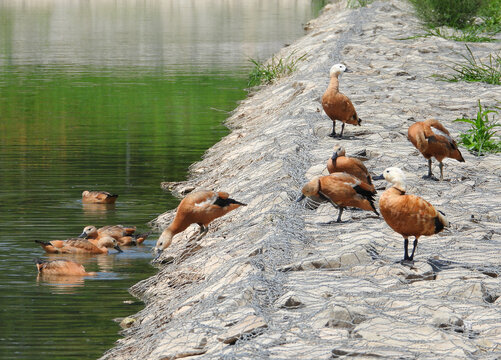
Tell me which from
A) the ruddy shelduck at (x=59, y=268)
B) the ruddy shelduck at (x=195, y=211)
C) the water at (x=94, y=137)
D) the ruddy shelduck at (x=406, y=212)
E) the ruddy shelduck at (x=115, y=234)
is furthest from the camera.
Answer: the ruddy shelduck at (x=115, y=234)

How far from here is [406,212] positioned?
771 centimetres

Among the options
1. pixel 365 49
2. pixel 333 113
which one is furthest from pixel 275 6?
pixel 333 113

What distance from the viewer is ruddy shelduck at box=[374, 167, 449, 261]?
7719mm

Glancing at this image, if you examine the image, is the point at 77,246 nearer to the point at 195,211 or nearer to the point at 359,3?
the point at 195,211

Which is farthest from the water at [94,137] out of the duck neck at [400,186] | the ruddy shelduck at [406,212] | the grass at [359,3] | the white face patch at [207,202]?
the grass at [359,3]

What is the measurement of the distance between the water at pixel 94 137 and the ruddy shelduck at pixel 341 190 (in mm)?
2129

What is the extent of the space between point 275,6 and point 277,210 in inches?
2653

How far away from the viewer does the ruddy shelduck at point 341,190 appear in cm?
932

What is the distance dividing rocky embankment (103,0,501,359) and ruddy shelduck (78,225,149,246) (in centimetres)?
55

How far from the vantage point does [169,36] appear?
154 ft

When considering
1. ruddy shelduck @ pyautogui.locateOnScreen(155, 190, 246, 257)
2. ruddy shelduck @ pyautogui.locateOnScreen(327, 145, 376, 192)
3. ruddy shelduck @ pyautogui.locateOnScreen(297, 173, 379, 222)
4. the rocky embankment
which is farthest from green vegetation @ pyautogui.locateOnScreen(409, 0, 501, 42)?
ruddy shelduck @ pyautogui.locateOnScreen(297, 173, 379, 222)

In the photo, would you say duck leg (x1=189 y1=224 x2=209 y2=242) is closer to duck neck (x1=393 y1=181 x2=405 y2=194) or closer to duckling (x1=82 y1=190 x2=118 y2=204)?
duckling (x1=82 y1=190 x2=118 y2=204)

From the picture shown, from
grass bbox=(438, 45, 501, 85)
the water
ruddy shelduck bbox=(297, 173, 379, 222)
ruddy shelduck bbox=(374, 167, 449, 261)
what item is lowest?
the water

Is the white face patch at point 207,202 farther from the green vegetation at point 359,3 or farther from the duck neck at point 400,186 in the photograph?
the green vegetation at point 359,3
